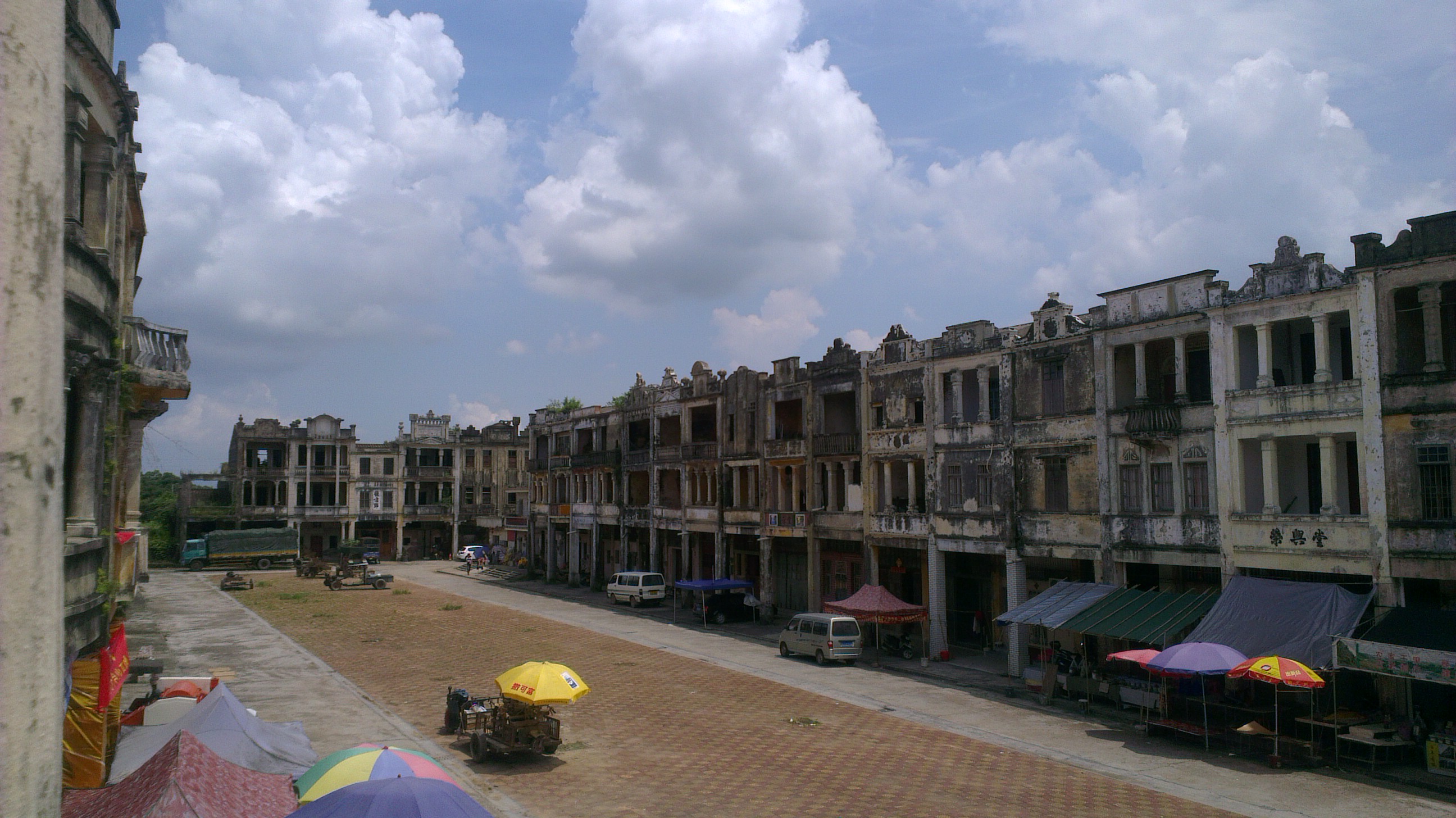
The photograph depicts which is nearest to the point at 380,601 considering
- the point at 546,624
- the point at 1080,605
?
the point at 546,624

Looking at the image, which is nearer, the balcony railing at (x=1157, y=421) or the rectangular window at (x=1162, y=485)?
the balcony railing at (x=1157, y=421)

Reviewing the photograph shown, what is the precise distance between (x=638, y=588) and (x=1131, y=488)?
26.4 meters

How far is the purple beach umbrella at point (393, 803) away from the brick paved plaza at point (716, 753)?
576cm

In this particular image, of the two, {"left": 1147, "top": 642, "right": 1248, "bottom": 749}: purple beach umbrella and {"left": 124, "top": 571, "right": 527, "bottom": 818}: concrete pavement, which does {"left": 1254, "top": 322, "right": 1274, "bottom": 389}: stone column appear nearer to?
{"left": 1147, "top": 642, "right": 1248, "bottom": 749}: purple beach umbrella

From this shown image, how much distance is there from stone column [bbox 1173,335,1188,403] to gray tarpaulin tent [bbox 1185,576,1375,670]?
17.3ft

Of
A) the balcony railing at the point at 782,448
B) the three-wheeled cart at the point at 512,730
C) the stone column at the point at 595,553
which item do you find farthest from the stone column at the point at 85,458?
the stone column at the point at 595,553

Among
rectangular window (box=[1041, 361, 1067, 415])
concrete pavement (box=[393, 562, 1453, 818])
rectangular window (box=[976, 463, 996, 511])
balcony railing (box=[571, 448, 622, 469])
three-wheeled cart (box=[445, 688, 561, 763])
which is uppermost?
rectangular window (box=[1041, 361, 1067, 415])

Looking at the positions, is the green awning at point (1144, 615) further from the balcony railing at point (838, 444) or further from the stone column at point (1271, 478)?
the balcony railing at point (838, 444)

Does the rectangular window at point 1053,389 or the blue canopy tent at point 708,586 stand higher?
the rectangular window at point 1053,389

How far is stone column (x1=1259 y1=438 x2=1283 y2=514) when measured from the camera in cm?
2297

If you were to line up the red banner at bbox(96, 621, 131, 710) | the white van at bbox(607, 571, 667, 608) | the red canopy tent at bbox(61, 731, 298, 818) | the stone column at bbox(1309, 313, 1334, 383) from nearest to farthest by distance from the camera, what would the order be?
the red canopy tent at bbox(61, 731, 298, 818), the red banner at bbox(96, 621, 131, 710), the stone column at bbox(1309, 313, 1334, 383), the white van at bbox(607, 571, 667, 608)

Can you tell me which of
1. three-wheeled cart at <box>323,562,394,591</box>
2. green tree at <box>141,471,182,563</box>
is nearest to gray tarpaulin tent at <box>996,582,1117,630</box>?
three-wheeled cart at <box>323,562,394,591</box>

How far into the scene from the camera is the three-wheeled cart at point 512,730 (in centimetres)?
1859

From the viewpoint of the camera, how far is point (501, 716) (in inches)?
742
